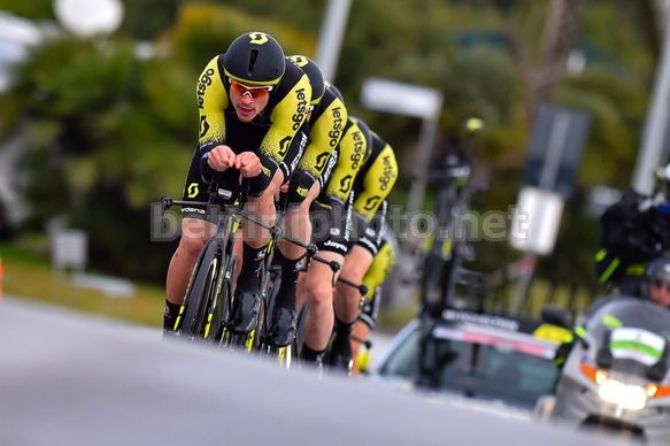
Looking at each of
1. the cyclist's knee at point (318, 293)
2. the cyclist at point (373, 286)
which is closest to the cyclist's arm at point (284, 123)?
the cyclist's knee at point (318, 293)

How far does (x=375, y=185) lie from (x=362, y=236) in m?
0.37

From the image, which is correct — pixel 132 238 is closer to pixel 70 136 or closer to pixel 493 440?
pixel 70 136

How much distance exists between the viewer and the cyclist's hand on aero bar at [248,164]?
7.08 m

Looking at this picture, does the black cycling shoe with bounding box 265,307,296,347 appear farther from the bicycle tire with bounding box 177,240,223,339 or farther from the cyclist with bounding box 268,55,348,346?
the bicycle tire with bounding box 177,240,223,339

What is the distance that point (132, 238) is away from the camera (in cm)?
2214

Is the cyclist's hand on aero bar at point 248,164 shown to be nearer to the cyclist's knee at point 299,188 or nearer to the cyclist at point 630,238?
the cyclist's knee at point 299,188

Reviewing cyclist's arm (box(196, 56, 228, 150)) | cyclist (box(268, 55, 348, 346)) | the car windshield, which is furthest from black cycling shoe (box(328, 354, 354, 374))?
cyclist's arm (box(196, 56, 228, 150))

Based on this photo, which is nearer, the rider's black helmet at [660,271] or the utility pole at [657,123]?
the rider's black helmet at [660,271]

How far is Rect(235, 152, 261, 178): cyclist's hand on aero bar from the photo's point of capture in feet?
23.2

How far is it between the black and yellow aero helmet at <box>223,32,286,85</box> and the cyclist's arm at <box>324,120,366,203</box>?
5.87 ft

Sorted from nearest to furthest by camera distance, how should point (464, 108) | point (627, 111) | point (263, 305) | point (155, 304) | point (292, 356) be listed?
point (263, 305), point (292, 356), point (155, 304), point (464, 108), point (627, 111)

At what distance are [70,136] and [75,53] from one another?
1.38m

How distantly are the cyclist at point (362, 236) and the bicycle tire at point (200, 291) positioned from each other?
237 cm

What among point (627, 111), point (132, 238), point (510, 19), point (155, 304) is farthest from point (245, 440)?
point (510, 19)
